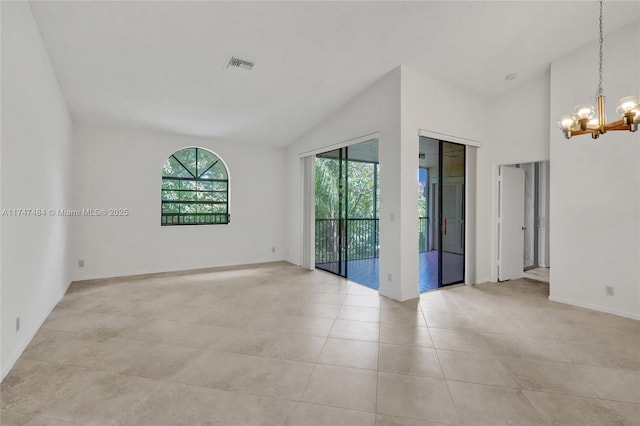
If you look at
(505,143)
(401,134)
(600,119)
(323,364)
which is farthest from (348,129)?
(323,364)

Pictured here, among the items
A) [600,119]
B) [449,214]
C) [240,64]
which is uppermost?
[240,64]

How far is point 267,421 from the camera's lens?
5.43 feet

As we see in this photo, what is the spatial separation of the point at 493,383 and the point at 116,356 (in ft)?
9.29

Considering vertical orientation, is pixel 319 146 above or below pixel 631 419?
above

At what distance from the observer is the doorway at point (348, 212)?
205 inches

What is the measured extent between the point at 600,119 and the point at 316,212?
13.8ft

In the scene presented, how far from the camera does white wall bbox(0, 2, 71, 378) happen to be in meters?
2.09

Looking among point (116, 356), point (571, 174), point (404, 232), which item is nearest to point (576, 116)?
point (571, 174)

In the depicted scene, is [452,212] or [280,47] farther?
[452,212]

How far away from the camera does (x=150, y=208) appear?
5191mm

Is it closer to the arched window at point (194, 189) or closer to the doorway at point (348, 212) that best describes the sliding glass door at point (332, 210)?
the doorway at point (348, 212)

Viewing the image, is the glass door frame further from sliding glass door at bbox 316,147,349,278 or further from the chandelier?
the chandelier

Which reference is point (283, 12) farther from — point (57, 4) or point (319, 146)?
point (319, 146)

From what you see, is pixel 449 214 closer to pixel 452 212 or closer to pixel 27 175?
pixel 452 212
